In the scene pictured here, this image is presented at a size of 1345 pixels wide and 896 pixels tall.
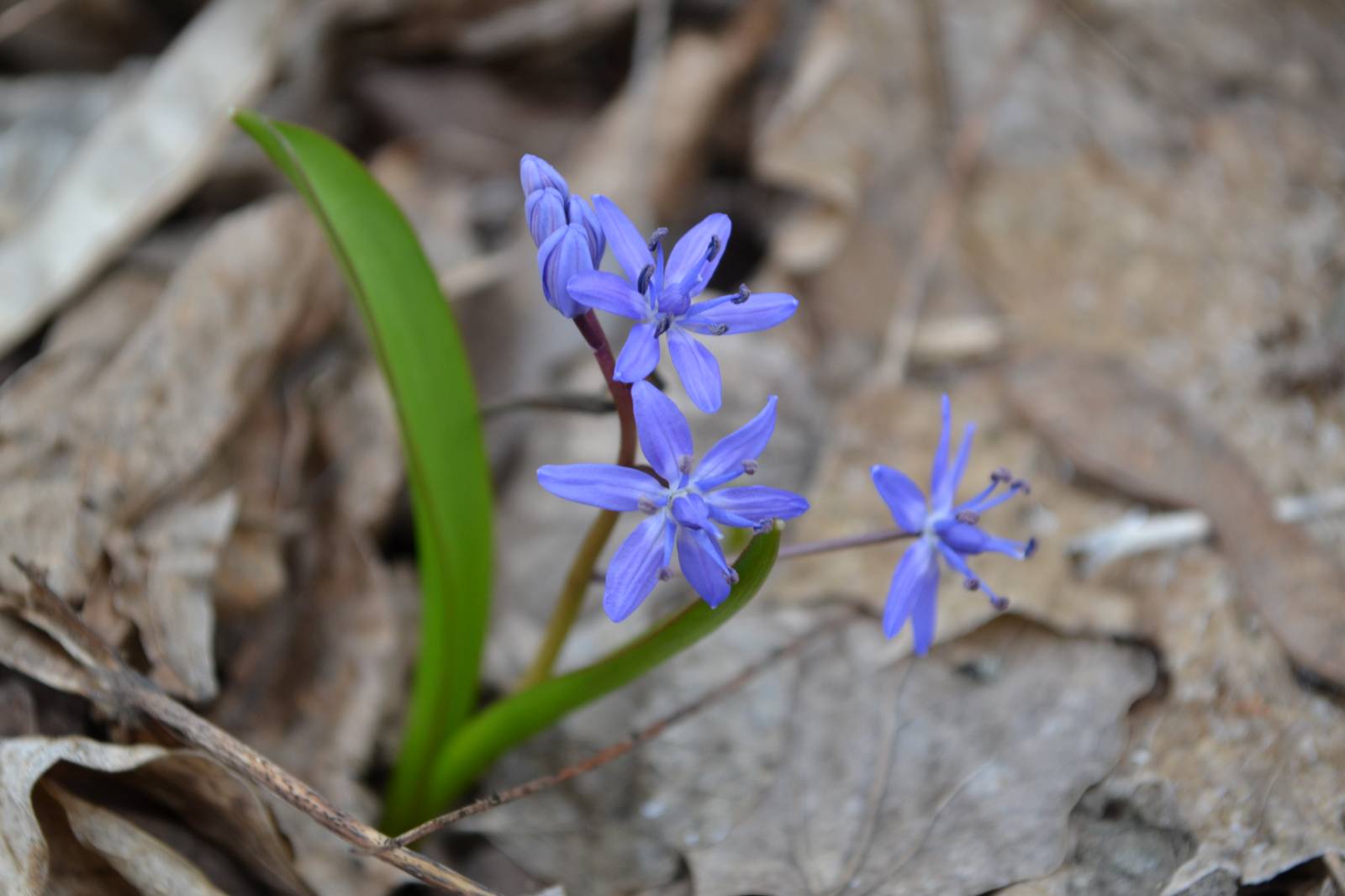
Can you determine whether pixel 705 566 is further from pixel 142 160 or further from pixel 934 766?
pixel 142 160

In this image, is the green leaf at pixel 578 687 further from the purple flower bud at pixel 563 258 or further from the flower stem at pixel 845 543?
the purple flower bud at pixel 563 258

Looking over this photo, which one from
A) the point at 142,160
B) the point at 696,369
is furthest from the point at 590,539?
the point at 142,160

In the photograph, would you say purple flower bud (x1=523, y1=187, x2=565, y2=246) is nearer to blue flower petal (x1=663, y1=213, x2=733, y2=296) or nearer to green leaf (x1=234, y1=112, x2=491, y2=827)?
blue flower petal (x1=663, y1=213, x2=733, y2=296)

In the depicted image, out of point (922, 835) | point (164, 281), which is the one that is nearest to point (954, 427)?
point (922, 835)

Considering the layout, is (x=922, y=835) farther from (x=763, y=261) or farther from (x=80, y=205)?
(x=80, y=205)

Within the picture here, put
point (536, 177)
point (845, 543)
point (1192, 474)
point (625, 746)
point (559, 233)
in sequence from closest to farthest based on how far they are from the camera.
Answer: point (559, 233) < point (536, 177) < point (845, 543) < point (625, 746) < point (1192, 474)

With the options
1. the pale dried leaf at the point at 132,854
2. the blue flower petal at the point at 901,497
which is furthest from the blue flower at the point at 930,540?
the pale dried leaf at the point at 132,854
